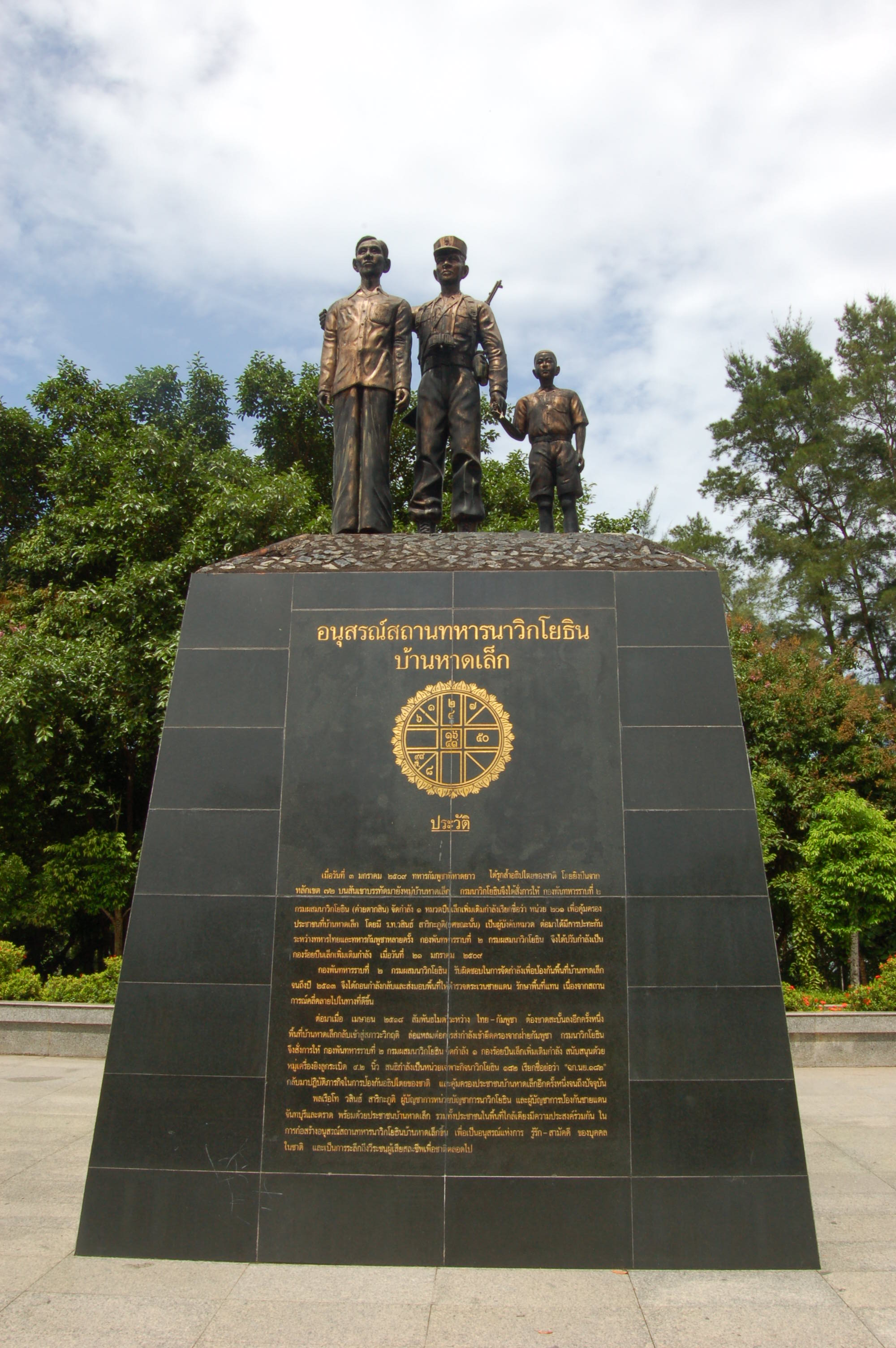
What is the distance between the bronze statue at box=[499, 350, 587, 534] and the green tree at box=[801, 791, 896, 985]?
794 cm

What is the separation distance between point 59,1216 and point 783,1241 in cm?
403

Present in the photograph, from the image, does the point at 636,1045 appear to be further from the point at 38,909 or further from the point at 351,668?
the point at 38,909

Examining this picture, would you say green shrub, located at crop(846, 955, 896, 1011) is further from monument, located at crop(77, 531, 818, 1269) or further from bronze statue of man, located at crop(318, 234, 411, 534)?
bronze statue of man, located at crop(318, 234, 411, 534)

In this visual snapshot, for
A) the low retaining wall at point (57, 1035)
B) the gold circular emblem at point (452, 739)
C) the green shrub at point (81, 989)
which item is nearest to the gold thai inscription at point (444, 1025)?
the gold circular emblem at point (452, 739)

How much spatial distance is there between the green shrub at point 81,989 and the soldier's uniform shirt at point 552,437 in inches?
318

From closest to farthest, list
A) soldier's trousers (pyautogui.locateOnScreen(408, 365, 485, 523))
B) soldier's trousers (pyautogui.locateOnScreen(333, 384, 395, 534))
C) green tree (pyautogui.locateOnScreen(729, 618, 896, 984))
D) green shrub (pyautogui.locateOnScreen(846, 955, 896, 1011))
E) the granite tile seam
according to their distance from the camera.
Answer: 1. the granite tile seam
2. soldier's trousers (pyautogui.locateOnScreen(333, 384, 395, 534))
3. soldier's trousers (pyautogui.locateOnScreen(408, 365, 485, 523))
4. green shrub (pyautogui.locateOnScreen(846, 955, 896, 1011))
5. green tree (pyautogui.locateOnScreen(729, 618, 896, 984))

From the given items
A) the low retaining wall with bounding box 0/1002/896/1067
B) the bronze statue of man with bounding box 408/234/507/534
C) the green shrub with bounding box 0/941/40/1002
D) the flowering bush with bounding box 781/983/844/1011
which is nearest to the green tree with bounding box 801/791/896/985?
the flowering bush with bounding box 781/983/844/1011

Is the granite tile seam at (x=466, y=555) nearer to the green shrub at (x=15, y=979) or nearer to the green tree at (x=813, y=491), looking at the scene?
the green shrub at (x=15, y=979)

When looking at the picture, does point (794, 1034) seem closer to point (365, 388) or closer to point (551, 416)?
point (551, 416)

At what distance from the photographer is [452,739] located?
5539 mm

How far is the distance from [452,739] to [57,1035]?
8.03m

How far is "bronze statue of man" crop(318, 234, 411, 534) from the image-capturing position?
7.07 meters

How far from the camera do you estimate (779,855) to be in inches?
698

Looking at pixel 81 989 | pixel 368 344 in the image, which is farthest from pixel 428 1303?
pixel 81 989
